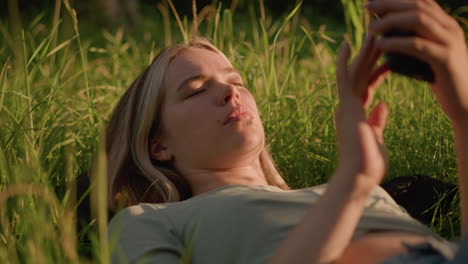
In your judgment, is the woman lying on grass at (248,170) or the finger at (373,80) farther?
the finger at (373,80)

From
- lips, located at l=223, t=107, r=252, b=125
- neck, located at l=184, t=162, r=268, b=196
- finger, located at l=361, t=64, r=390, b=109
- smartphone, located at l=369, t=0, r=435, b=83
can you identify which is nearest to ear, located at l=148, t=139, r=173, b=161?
neck, located at l=184, t=162, r=268, b=196

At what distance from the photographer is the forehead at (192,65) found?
1.97 m

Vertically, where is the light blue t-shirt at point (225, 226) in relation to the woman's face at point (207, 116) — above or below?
below

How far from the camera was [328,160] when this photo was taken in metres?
2.43

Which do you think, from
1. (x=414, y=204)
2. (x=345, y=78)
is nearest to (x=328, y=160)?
(x=414, y=204)

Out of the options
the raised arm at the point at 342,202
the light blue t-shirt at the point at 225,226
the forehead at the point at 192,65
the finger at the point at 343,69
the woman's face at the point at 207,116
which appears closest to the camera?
Result: the raised arm at the point at 342,202

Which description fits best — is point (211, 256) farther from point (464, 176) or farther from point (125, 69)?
point (125, 69)

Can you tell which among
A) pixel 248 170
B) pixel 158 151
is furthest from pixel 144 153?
pixel 248 170

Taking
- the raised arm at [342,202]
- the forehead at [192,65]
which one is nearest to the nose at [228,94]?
the forehead at [192,65]

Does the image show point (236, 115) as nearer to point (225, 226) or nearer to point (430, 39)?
point (225, 226)

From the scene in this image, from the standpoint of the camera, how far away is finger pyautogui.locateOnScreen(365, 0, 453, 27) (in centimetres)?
128

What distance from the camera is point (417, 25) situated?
126cm

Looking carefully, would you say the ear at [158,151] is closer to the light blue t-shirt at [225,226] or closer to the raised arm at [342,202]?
the light blue t-shirt at [225,226]

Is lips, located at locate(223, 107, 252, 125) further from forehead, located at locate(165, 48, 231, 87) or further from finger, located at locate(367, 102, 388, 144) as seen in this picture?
finger, located at locate(367, 102, 388, 144)
